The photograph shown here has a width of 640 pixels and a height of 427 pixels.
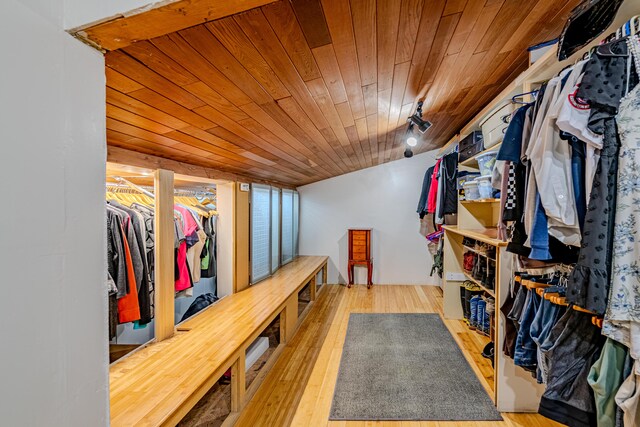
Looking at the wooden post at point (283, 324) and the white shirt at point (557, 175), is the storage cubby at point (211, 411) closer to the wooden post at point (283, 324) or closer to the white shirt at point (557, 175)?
the wooden post at point (283, 324)

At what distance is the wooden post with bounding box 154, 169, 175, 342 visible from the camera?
76.6 inches

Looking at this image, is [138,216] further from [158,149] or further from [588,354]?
[588,354]

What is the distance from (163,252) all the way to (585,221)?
207 cm

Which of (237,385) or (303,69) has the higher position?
(303,69)

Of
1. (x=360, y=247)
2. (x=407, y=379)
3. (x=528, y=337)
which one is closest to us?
(x=528, y=337)

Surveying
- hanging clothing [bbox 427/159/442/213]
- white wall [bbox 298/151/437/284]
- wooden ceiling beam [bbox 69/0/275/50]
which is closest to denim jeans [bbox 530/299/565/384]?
wooden ceiling beam [bbox 69/0/275/50]

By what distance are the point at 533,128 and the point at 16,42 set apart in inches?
53.7

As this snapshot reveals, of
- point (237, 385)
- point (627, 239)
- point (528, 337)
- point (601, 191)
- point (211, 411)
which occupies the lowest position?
point (211, 411)

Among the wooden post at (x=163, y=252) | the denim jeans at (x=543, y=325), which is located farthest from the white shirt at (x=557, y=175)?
the wooden post at (x=163, y=252)

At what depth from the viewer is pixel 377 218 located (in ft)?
16.8

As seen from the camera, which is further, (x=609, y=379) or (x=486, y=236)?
(x=486, y=236)

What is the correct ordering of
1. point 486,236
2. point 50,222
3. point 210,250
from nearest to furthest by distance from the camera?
1. point 50,222
2. point 486,236
3. point 210,250

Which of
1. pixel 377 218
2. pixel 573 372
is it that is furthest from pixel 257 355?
pixel 377 218

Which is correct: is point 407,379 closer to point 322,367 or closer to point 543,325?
point 322,367
